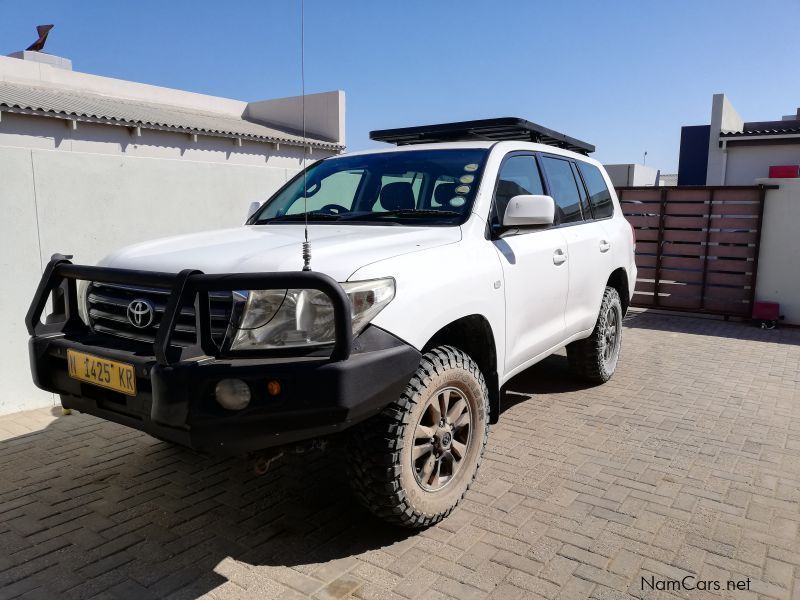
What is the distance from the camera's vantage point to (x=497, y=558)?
2.80m

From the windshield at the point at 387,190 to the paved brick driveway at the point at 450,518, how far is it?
156 cm

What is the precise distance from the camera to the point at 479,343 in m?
3.41

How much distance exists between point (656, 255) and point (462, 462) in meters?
7.75

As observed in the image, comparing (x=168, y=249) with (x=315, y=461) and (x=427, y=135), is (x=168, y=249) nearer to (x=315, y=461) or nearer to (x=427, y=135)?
(x=315, y=461)

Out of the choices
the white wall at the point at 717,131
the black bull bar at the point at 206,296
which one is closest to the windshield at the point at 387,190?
the black bull bar at the point at 206,296

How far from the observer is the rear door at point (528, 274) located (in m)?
3.60

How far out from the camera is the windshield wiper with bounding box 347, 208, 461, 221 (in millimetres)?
3463

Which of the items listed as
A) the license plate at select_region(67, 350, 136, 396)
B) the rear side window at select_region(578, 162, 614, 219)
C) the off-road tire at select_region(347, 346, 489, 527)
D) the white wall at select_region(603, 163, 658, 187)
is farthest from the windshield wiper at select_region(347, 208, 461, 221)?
the white wall at select_region(603, 163, 658, 187)

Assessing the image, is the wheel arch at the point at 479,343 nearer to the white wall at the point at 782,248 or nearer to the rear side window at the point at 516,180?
the rear side window at the point at 516,180

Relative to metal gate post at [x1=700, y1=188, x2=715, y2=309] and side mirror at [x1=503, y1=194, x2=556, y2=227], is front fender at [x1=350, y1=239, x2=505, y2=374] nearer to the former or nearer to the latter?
side mirror at [x1=503, y1=194, x2=556, y2=227]

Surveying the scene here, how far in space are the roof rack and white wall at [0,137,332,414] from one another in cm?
213

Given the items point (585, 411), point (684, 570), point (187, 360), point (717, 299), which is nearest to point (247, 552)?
point (187, 360)

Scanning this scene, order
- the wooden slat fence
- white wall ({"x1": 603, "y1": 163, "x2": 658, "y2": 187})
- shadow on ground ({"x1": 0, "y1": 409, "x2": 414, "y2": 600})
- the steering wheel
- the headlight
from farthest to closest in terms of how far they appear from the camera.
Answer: white wall ({"x1": 603, "y1": 163, "x2": 658, "y2": 187})
the wooden slat fence
the steering wheel
shadow on ground ({"x1": 0, "y1": 409, "x2": 414, "y2": 600})
the headlight

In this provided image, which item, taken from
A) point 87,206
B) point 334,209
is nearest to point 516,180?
point 334,209
